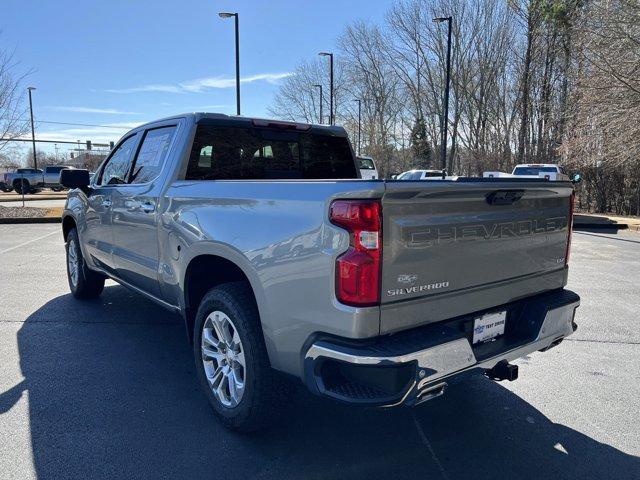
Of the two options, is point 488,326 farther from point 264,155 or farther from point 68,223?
point 68,223

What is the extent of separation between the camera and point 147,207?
12.7ft

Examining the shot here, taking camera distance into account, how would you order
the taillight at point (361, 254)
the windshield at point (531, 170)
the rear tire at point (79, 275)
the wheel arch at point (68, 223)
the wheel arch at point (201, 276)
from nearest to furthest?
the taillight at point (361, 254), the wheel arch at point (201, 276), the rear tire at point (79, 275), the wheel arch at point (68, 223), the windshield at point (531, 170)

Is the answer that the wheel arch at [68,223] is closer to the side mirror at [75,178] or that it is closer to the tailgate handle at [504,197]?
the side mirror at [75,178]

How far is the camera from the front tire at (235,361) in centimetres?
277

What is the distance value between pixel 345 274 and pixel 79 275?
4.58 metres

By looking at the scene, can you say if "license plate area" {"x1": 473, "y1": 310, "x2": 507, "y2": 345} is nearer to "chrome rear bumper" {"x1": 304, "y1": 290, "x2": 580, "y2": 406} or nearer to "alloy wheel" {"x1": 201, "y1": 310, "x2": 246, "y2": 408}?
"chrome rear bumper" {"x1": 304, "y1": 290, "x2": 580, "y2": 406}

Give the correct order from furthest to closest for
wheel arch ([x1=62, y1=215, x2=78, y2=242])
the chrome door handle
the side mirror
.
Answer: wheel arch ([x1=62, y1=215, x2=78, y2=242]) < the side mirror < the chrome door handle

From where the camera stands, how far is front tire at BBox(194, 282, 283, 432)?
277 centimetres

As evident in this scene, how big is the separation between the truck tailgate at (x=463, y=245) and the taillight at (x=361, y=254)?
1.7 inches

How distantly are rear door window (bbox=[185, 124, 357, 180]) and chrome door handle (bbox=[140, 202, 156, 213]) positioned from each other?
35 cm

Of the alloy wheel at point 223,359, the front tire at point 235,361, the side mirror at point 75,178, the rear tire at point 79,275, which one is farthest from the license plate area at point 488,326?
the rear tire at point 79,275

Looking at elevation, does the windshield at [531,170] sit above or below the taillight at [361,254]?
above

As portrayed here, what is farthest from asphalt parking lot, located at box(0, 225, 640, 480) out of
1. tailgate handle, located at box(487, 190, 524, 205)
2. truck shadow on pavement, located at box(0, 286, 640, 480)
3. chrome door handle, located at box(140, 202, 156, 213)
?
tailgate handle, located at box(487, 190, 524, 205)

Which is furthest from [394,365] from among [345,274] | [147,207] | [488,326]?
[147,207]
